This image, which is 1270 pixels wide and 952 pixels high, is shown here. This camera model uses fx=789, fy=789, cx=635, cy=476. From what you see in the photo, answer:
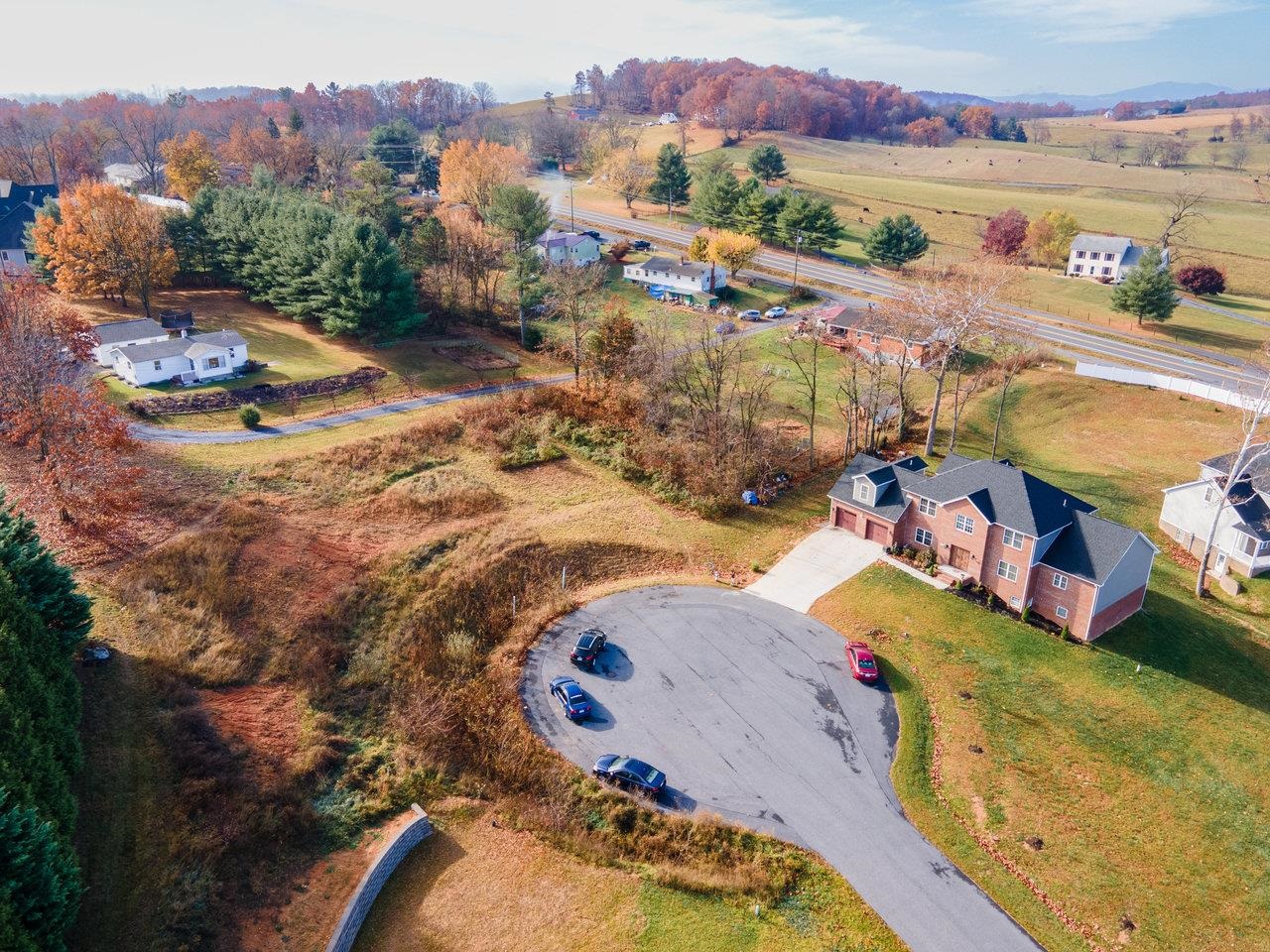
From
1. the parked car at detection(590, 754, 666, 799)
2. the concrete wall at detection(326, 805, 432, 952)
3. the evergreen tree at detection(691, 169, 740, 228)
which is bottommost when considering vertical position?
the concrete wall at detection(326, 805, 432, 952)

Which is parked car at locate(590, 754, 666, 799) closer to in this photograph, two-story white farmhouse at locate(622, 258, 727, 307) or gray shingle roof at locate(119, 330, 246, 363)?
gray shingle roof at locate(119, 330, 246, 363)

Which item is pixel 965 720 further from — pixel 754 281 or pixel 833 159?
pixel 833 159

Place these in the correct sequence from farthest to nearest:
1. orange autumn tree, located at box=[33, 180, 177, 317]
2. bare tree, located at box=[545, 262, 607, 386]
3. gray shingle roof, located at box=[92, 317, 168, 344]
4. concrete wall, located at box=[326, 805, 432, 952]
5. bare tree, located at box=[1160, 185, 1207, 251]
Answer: bare tree, located at box=[1160, 185, 1207, 251] < orange autumn tree, located at box=[33, 180, 177, 317] < bare tree, located at box=[545, 262, 607, 386] < gray shingle roof, located at box=[92, 317, 168, 344] < concrete wall, located at box=[326, 805, 432, 952]

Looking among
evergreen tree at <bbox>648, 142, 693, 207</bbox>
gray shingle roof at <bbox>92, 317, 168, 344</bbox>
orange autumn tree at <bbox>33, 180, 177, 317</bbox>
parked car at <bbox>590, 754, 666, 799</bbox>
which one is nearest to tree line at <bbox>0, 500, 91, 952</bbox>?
parked car at <bbox>590, 754, 666, 799</bbox>

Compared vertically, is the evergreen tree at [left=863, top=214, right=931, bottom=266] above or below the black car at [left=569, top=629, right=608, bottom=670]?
above

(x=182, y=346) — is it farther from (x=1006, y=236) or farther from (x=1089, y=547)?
(x=1006, y=236)

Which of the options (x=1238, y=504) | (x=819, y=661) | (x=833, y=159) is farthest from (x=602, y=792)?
(x=833, y=159)

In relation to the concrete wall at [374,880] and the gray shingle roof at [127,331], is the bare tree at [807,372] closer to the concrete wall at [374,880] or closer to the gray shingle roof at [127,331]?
the concrete wall at [374,880]
